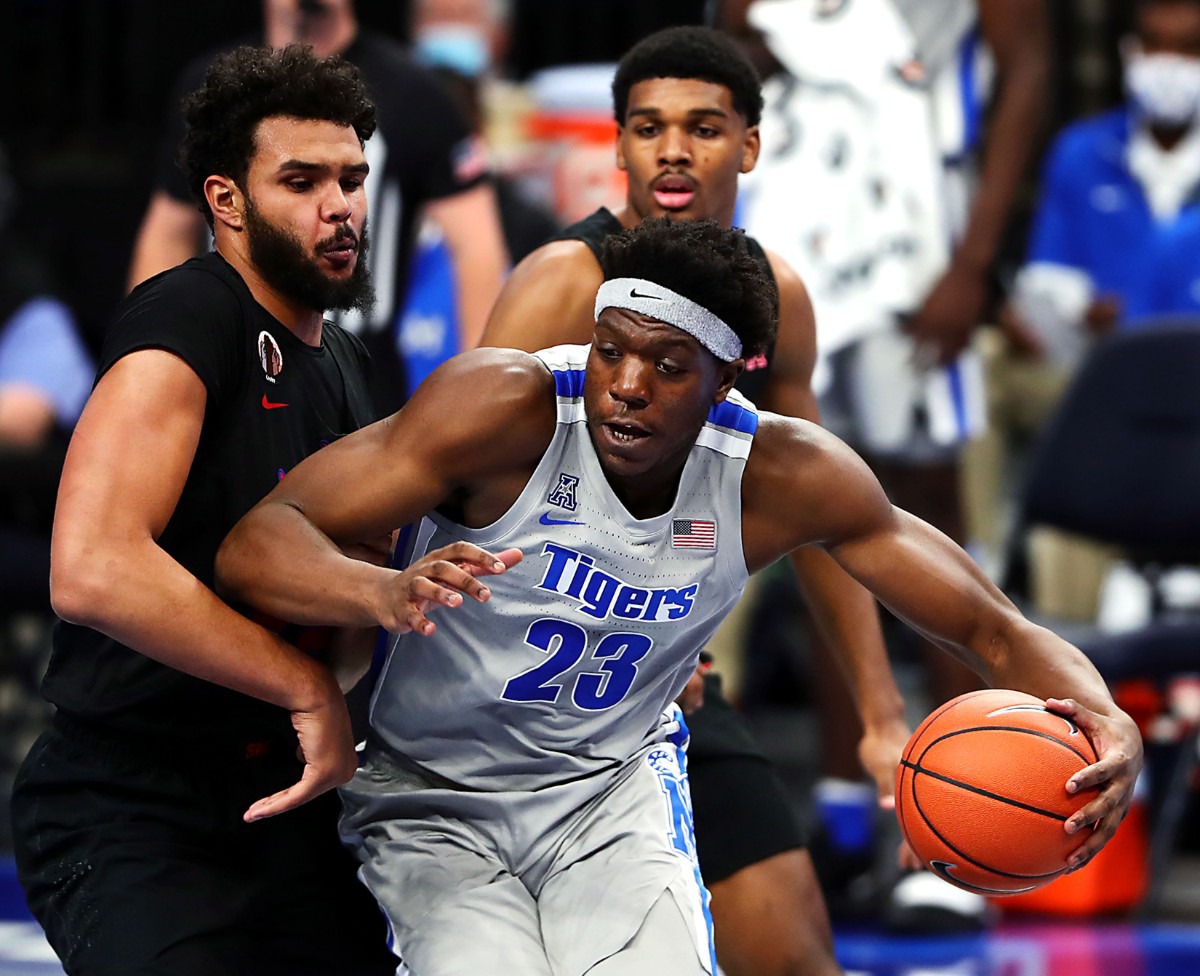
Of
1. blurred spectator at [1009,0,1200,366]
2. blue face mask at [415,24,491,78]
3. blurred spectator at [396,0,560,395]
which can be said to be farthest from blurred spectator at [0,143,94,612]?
blurred spectator at [1009,0,1200,366]

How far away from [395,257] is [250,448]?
2.48 metres

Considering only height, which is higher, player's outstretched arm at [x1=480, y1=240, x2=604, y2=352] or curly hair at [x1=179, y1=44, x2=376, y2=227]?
curly hair at [x1=179, y1=44, x2=376, y2=227]

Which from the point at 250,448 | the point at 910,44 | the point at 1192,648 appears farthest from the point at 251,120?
the point at 1192,648

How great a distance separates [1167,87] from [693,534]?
4817 millimetres

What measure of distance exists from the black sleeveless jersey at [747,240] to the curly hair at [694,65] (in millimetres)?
252

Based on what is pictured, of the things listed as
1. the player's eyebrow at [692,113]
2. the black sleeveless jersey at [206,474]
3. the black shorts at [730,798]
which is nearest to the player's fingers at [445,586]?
the black sleeveless jersey at [206,474]

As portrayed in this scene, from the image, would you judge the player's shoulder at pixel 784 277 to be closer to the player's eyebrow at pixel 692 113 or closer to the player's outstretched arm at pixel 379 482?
the player's eyebrow at pixel 692 113

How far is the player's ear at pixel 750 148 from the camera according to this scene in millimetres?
4043

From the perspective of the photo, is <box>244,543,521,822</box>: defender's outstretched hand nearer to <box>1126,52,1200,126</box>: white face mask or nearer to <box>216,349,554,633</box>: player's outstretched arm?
<box>216,349,554,633</box>: player's outstretched arm

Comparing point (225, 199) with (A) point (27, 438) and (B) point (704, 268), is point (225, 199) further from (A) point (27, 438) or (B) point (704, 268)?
(A) point (27, 438)

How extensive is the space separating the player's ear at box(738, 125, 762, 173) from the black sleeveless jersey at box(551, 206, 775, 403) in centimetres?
20

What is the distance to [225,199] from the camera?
339cm

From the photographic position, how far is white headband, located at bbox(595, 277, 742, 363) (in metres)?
3.17

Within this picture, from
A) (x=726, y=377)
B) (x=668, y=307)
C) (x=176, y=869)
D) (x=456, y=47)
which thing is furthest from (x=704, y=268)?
(x=456, y=47)
